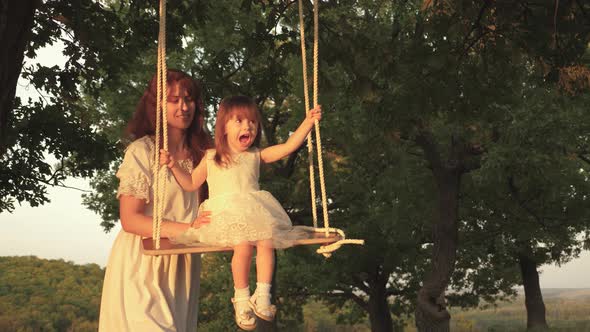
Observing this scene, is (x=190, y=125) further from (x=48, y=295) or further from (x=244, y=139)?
(x=48, y=295)

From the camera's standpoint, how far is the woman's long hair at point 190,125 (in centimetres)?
486

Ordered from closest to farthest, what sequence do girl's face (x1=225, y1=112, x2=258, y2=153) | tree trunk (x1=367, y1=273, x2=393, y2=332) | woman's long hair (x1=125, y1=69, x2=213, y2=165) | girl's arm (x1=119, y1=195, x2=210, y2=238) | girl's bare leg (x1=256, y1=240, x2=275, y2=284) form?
1. girl's arm (x1=119, y1=195, x2=210, y2=238)
2. girl's bare leg (x1=256, y1=240, x2=275, y2=284)
3. woman's long hair (x1=125, y1=69, x2=213, y2=165)
4. girl's face (x1=225, y1=112, x2=258, y2=153)
5. tree trunk (x1=367, y1=273, x2=393, y2=332)

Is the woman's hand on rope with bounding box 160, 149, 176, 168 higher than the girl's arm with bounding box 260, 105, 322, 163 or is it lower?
lower

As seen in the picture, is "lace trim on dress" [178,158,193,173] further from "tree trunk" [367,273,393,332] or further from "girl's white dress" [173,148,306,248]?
"tree trunk" [367,273,393,332]

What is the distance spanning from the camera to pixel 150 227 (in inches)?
177

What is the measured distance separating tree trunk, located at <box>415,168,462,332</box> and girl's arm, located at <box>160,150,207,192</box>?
14381mm

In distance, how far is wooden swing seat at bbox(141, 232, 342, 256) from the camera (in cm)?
413

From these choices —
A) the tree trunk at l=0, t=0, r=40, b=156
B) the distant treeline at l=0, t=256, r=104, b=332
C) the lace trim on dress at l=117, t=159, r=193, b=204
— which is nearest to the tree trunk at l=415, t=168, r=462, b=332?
the tree trunk at l=0, t=0, r=40, b=156

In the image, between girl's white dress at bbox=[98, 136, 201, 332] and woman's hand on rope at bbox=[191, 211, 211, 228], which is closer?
girl's white dress at bbox=[98, 136, 201, 332]

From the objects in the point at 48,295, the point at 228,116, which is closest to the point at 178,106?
the point at 228,116

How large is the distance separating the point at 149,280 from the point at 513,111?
44.3ft

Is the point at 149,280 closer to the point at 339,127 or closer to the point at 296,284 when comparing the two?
the point at 339,127

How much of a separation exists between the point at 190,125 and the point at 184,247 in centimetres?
96

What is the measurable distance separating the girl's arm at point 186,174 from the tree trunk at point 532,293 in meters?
26.3
